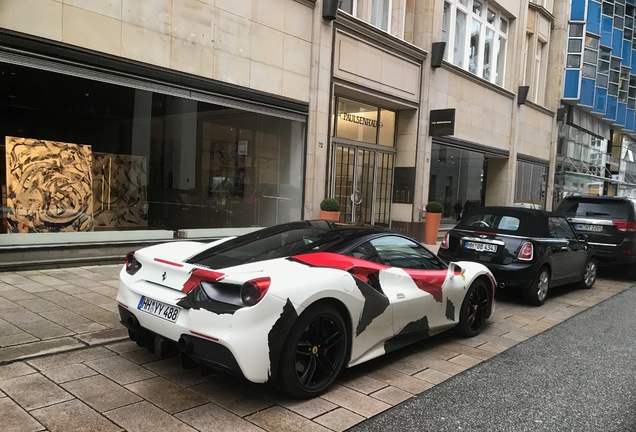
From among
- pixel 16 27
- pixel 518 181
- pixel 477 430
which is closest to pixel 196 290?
pixel 477 430

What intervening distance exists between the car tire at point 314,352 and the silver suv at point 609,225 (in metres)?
8.09

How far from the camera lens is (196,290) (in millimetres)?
3564

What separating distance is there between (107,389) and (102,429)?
65 cm

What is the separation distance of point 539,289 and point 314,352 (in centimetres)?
515

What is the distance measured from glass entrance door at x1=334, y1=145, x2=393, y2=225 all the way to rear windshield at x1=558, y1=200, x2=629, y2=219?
5.53 meters

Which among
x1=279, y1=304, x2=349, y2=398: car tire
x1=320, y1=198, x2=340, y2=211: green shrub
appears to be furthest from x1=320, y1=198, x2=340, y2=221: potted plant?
x1=279, y1=304, x2=349, y2=398: car tire

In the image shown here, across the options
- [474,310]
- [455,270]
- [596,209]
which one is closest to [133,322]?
[455,270]

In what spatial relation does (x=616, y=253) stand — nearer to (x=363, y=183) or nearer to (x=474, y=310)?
(x=474, y=310)

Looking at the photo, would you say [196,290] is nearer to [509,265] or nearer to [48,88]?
[509,265]

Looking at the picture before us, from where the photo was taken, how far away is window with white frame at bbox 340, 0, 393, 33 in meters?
13.1

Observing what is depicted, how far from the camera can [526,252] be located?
7316 mm

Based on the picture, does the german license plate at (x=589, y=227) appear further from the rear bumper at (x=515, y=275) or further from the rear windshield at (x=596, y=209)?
the rear bumper at (x=515, y=275)

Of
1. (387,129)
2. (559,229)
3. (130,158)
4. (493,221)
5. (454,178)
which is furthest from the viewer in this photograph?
(454,178)

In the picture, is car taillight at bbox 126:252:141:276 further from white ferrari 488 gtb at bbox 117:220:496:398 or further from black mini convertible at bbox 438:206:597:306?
black mini convertible at bbox 438:206:597:306
